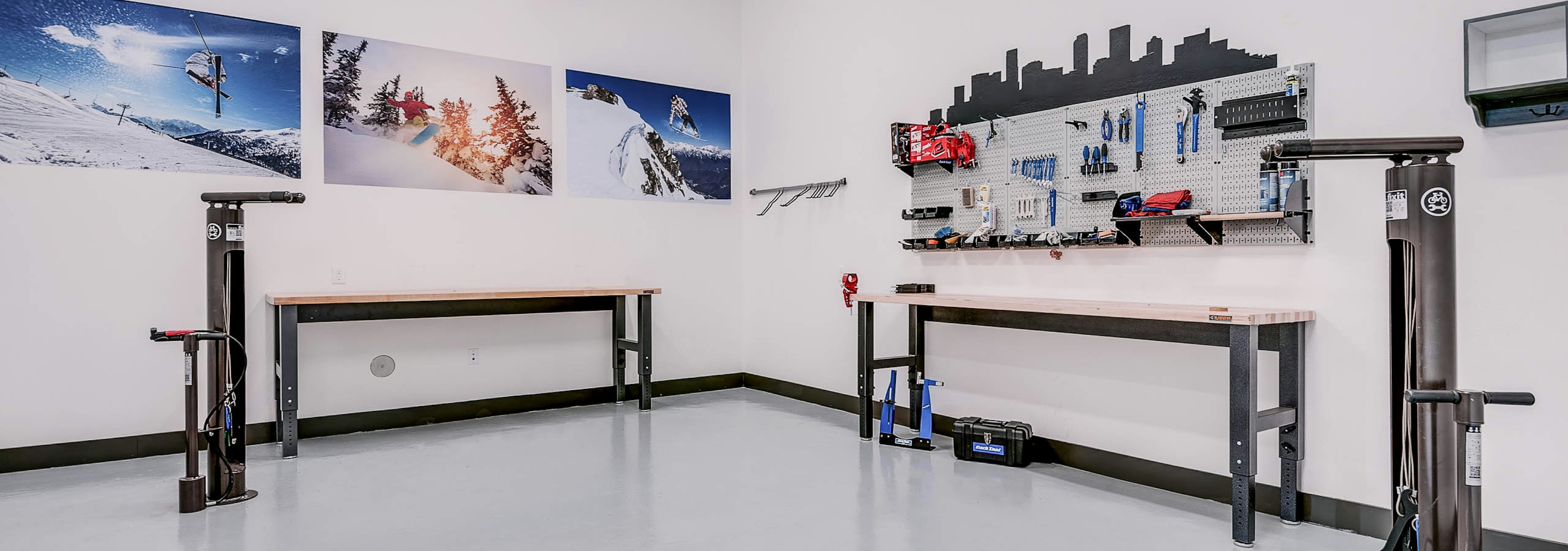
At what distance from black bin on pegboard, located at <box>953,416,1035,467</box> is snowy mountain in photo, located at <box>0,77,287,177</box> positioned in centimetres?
413

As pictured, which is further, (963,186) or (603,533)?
(963,186)

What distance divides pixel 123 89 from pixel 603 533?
3.44 m

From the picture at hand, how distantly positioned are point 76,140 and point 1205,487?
545 centimetres

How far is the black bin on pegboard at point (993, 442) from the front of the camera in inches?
148

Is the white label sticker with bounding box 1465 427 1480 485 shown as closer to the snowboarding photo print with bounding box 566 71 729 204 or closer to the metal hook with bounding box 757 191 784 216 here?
the metal hook with bounding box 757 191 784 216

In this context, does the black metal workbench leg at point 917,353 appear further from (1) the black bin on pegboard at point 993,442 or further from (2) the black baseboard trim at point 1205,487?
(1) the black bin on pegboard at point 993,442

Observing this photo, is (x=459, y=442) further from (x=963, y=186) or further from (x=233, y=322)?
(x=963, y=186)

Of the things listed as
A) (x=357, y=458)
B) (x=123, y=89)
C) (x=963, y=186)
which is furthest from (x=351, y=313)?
(x=963, y=186)

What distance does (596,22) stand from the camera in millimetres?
5445

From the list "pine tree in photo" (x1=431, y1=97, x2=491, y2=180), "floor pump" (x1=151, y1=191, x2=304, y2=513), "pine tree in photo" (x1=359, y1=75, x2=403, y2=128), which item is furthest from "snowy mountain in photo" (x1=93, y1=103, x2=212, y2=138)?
"pine tree in photo" (x1=431, y1=97, x2=491, y2=180)

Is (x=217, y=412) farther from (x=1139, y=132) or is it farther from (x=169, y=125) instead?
(x=1139, y=132)

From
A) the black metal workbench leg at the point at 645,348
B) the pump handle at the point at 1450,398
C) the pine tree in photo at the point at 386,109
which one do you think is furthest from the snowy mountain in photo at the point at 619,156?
the pump handle at the point at 1450,398

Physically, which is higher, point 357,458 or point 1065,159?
point 1065,159

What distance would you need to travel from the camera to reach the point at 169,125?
4.04m
